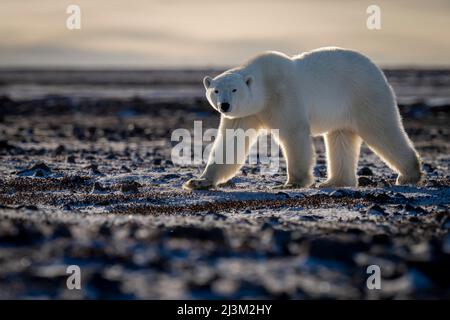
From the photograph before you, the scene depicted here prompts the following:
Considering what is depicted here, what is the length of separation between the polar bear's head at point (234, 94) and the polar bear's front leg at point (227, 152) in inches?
9.5

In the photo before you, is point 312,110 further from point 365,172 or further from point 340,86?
point 365,172

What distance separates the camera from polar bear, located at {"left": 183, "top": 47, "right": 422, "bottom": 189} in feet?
28.2

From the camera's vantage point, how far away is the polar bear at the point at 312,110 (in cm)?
859

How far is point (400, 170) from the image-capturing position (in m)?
9.44

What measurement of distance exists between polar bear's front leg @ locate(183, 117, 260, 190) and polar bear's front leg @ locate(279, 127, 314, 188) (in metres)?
0.47

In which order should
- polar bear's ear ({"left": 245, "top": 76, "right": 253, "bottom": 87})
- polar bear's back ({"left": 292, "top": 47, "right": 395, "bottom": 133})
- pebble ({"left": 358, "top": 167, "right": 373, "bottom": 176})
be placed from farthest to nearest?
pebble ({"left": 358, "top": 167, "right": 373, "bottom": 176})
polar bear's back ({"left": 292, "top": 47, "right": 395, "bottom": 133})
polar bear's ear ({"left": 245, "top": 76, "right": 253, "bottom": 87})

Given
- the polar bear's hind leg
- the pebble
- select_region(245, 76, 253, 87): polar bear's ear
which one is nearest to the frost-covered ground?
the pebble

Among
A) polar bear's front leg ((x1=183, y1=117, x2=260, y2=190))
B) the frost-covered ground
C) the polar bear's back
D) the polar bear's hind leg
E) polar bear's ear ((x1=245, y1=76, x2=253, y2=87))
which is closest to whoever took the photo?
the frost-covered ground

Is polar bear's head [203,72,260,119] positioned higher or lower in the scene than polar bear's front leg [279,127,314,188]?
higher

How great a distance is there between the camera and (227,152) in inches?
341

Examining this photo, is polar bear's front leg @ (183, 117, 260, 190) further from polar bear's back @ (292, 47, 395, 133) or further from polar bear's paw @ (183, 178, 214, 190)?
polar bear's back @ (292, 47, 395, 133)

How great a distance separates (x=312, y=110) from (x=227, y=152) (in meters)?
1.24

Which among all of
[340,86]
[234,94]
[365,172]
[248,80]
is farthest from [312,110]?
[365,172]

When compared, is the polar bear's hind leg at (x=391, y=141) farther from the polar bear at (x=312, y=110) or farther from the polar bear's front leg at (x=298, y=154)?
the polar bear's front leg at (x=298, y=154)
